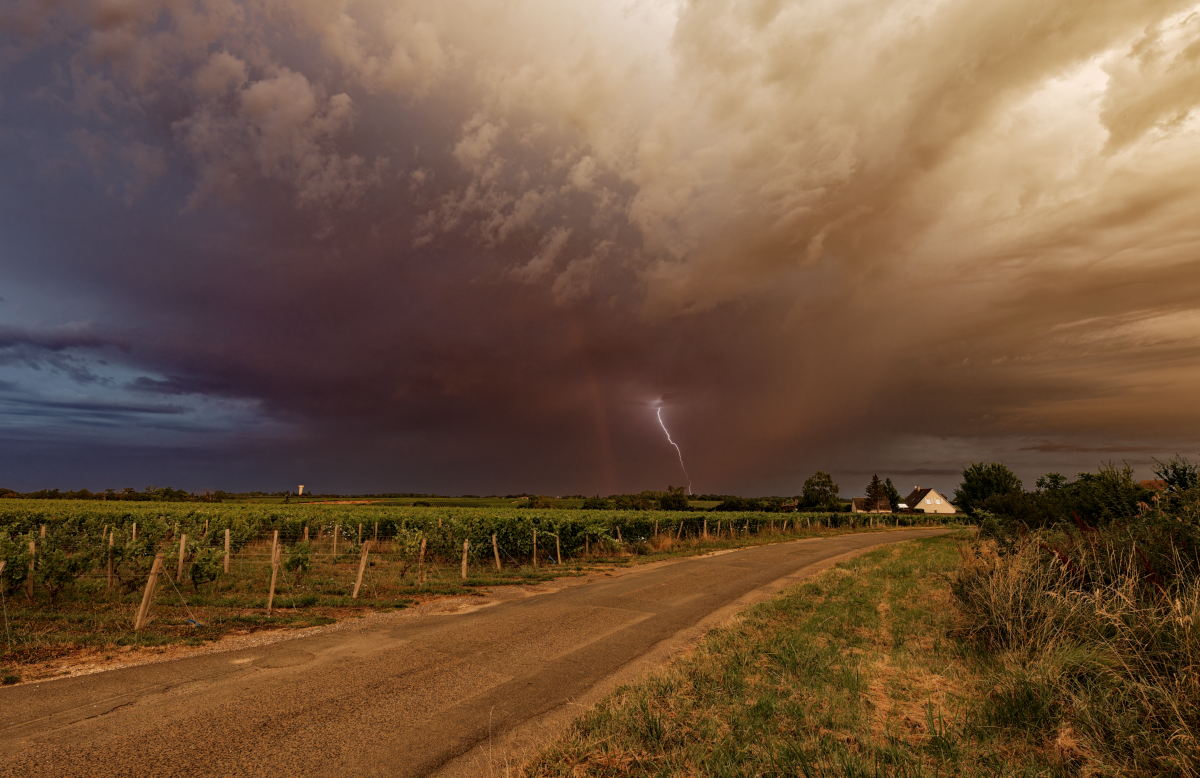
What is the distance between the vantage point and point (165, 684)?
7359 millimetres

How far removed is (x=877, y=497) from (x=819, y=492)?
2139cm

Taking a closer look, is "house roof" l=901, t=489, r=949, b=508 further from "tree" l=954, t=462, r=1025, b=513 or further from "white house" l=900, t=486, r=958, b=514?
"tree" l=954, t=462, r=1025, b=513

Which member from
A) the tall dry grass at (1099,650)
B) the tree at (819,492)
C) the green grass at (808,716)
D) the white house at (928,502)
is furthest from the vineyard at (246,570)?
the white house at (928,502)

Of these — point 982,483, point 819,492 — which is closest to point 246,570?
point 982,483

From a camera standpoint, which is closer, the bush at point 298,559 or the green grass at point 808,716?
the green grass at point 808,716

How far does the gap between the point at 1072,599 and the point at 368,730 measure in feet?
34.4

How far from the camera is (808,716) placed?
5.80m

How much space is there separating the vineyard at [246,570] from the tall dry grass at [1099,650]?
1316 cm

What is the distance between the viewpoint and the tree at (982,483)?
115 feet

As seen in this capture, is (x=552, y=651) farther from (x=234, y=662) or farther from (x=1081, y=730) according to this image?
(x=1081, y=730)

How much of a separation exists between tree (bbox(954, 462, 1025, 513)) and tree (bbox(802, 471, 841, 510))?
7108cm

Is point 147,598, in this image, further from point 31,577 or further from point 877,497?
point 877,497

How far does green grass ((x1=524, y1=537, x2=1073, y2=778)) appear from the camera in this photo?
4758 mm

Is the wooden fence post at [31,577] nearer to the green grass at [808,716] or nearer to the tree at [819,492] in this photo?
the green grass at [808,716]
